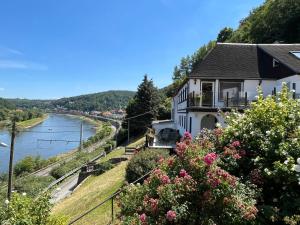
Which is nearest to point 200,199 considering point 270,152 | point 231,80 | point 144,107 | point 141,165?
point 270,152

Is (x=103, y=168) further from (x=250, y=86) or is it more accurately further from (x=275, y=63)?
(x=275, y=63)

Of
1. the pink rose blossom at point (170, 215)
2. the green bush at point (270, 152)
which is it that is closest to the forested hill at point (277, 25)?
the green bush at point (270, 152)

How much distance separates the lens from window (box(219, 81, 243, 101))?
24484 millimetres

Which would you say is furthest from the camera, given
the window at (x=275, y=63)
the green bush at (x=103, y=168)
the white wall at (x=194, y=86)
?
the green bush at (x=103, y=168)

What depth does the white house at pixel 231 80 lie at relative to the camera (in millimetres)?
23516

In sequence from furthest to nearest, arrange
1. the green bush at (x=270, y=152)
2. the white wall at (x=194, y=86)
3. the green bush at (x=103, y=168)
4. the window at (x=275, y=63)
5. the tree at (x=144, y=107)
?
the tree at (x=144, y=107), the green bush at (x=103, y=168), the window at (x=275, y=63), the white wall at (x=194, y=86), the green bush at (x=270, y=152)

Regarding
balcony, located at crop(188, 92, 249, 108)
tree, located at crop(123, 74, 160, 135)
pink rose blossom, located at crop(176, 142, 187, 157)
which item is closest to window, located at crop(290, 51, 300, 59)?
balcony, located at crop(188, 92, 249, 108)

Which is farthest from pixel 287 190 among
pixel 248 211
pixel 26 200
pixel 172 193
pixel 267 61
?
pixel 267 61

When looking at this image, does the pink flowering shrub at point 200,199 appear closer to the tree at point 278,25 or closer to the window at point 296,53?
the window at point 296,53

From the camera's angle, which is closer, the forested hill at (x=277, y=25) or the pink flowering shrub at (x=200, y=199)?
the pink flowering shrub at (x=200, y=199)

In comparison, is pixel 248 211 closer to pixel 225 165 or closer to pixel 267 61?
pixel 225 165

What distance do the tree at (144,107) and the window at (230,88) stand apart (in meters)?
30.2

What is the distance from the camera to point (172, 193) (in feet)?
20.9

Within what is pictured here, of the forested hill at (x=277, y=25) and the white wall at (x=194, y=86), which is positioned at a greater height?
the forested hill at (x=277, y=25)
